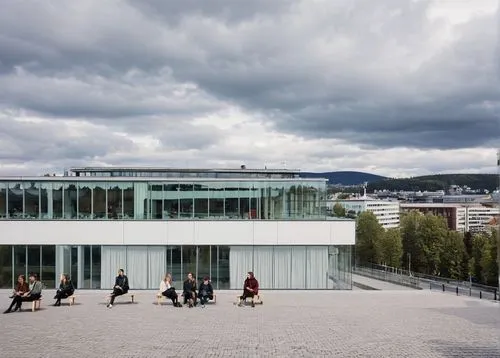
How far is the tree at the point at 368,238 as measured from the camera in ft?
332

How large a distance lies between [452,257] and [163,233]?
6978 centimetres

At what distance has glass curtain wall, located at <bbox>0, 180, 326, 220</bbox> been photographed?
109ft

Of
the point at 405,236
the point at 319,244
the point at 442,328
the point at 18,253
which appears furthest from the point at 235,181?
the point at 405,236

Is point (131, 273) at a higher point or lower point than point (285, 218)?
lower

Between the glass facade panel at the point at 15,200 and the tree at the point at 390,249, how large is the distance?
236 feet

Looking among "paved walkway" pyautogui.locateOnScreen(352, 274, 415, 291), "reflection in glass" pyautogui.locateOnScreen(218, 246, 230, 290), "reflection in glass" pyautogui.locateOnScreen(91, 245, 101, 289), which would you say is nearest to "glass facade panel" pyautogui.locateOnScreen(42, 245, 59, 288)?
"reflection in glass" pyautogui.locateOnScreen(91, 245, 101, 289)

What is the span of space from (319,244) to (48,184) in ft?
45.9

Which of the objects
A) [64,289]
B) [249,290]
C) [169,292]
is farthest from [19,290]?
[249,290]

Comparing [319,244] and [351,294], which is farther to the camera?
[319,244]

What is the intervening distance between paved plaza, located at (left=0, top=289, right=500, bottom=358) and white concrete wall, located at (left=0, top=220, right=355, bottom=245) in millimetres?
7394

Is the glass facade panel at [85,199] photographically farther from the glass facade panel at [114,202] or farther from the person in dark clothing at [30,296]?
the person in dark clothing at [30,296]

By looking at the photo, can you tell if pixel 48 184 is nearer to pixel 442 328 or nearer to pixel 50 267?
pixel 50 267

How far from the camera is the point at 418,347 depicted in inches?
583

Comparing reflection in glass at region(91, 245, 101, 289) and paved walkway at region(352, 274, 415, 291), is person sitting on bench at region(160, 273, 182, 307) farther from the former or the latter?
paved walkway at region(352, 274, 415, 291)
